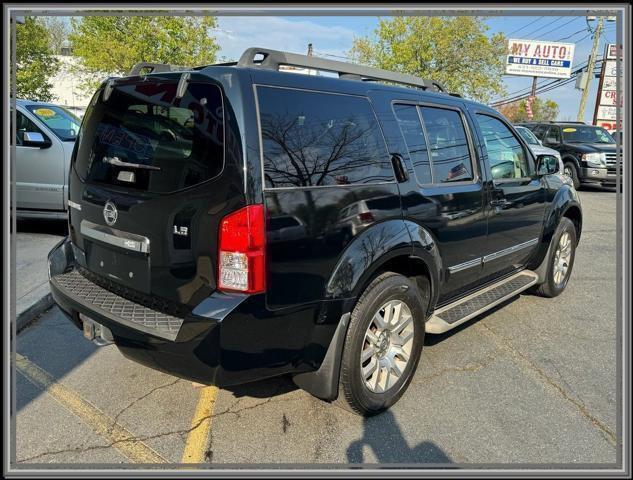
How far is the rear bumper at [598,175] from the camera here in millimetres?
13422

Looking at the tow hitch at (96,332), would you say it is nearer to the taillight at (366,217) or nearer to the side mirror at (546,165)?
the taillight at (366,217)

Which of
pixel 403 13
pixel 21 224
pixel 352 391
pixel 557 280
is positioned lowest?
pixel 352 391

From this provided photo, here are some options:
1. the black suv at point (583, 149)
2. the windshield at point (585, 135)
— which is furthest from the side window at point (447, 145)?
the windshield at point (585, 135)

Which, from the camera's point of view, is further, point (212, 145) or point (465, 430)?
point (465, 430)

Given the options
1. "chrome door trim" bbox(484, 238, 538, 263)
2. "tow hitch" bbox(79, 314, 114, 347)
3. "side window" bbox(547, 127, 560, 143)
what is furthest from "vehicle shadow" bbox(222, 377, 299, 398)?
"side window" bbox(547, 127, 560, 143)

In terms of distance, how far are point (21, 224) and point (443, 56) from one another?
19496 millimetres

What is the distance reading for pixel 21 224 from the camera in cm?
762

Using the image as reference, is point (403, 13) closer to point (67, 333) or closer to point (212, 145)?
point (212, 145)

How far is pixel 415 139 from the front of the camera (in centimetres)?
335

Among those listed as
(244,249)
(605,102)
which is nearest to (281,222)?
(244,249)

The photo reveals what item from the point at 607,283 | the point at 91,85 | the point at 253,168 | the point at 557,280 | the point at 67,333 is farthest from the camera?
the point at 91,85

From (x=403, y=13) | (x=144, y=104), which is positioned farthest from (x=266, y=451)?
(x=403, y=13)

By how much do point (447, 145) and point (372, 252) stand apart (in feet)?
4.47

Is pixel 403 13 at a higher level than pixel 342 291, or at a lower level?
higher
